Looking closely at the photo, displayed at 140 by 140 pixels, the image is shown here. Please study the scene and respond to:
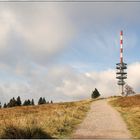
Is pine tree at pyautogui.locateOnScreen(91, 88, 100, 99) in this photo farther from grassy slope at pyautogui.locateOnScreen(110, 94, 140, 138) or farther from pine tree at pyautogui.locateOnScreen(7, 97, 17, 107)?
grassy slope at pyautogui.locateOnScreen(110, 94, 140, 138)

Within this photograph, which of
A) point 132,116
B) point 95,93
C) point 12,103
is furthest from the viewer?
point 12,103

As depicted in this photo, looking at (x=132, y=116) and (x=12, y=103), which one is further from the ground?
(x=12, y=103)

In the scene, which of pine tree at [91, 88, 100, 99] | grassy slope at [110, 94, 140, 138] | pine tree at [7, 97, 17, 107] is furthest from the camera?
pine tree at [7, 97, 17, 107]

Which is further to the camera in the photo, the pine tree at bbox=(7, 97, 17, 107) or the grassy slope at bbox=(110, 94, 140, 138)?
the pine tree at bbox=(7, 97, 17, 107)

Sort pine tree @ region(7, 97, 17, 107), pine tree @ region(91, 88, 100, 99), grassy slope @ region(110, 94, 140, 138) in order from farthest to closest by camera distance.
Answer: pine tree @ region(7, 97, 17, 107) < pine tree @ region(91, 88, 100, 99) < grassy slope @ region(110, 94, 140, 138)

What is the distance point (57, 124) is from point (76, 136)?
2802mm

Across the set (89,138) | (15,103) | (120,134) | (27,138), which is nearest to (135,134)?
(120,134)

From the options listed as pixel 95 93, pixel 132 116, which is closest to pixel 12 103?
pixel 95 93

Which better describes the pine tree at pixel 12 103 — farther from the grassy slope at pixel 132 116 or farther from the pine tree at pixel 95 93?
the grassy slope at pixel 132 116

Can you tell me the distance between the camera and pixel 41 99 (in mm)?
164000

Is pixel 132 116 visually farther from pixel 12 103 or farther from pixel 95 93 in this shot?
pixel 12 103

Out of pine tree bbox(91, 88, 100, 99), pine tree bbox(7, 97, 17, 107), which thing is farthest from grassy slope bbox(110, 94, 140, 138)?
pine tree bbox(7, 97, 17, 107)

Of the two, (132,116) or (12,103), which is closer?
(132,116)

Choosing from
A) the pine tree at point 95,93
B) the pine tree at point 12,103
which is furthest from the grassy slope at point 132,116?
the pine tree at point 12,103
